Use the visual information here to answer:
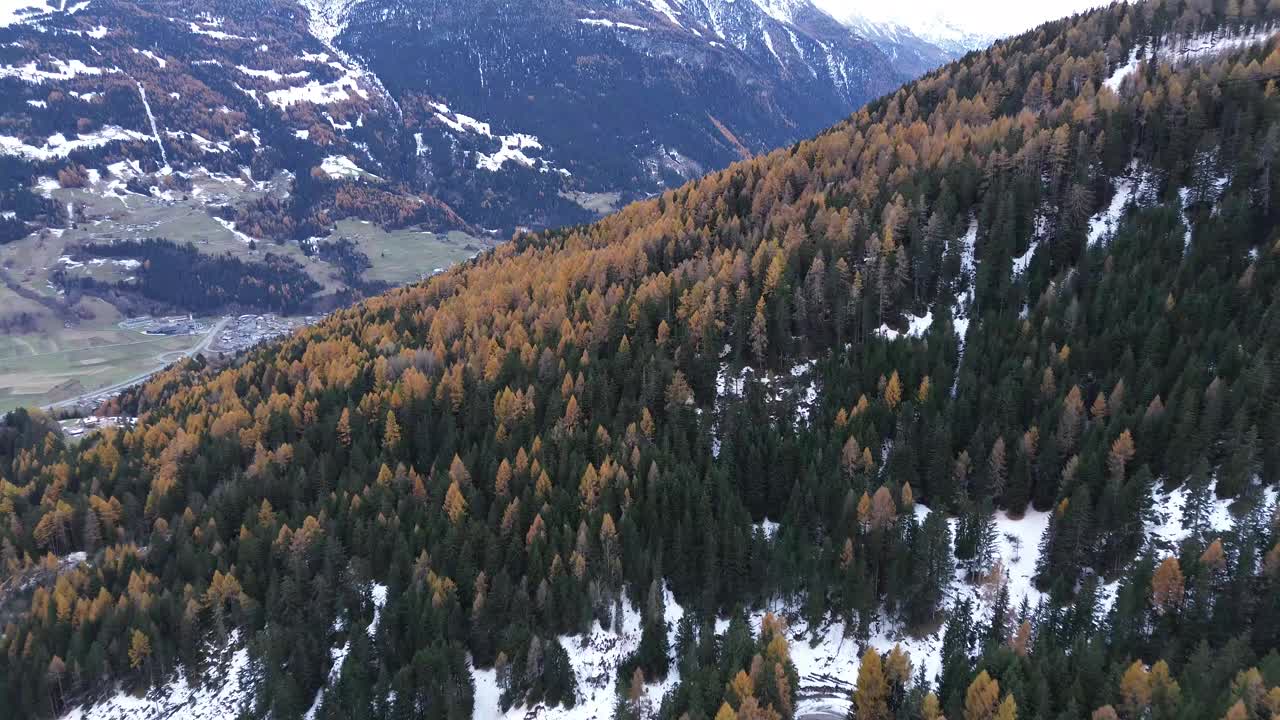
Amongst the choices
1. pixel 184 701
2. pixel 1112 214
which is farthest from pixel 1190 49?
pixel 184 701

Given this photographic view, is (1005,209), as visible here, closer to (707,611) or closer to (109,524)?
(707,611)

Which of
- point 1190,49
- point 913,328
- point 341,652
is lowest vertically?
point 341,652

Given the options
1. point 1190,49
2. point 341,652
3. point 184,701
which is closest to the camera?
point 184,701

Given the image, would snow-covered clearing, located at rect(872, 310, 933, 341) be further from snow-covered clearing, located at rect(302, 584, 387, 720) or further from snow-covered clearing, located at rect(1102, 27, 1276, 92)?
snow-covered clearing, located at rect(1102, 27, 1276, 92)

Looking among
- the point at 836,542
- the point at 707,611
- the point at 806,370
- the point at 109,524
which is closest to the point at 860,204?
the point at 806,370

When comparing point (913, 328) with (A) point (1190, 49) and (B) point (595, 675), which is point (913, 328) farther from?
(A) point (1190, 49)

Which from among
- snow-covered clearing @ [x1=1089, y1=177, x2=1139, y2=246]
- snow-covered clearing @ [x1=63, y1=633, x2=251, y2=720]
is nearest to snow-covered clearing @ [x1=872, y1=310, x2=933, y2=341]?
snow-covered clearing @ [x1=1089, y1=177, x2=1139, y2=246]

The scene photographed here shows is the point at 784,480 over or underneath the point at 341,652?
over

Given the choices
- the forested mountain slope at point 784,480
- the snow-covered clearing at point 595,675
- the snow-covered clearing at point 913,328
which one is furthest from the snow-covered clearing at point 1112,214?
the snow-covered clearing at point 595,675
